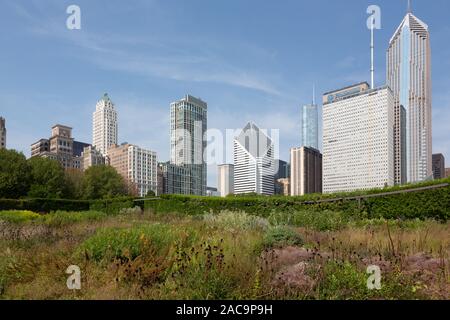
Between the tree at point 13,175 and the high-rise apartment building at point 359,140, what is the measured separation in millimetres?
56302

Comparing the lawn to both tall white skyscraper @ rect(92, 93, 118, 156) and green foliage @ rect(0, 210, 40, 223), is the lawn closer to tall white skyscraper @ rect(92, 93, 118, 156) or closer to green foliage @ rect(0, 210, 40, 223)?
green foliage @ rect(0, 210, 40, 223)

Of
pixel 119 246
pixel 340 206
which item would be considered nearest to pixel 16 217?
pixel 119 246

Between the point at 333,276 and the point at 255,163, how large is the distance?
50.6 meters

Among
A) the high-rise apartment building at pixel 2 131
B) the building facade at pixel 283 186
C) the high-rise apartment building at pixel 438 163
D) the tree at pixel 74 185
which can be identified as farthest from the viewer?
the building facade at pixel 283 186

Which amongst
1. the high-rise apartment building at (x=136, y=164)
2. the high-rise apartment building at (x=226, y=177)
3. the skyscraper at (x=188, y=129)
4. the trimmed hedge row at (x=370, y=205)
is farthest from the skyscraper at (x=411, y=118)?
the high-rise apartment building at (x=136, y=164)

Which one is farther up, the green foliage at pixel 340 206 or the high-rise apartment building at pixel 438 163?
the high-rise apartment building at pixel 438 163

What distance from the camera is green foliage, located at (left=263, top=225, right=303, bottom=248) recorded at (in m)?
7.22

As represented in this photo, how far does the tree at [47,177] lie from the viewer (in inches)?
1651

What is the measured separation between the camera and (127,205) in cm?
3136

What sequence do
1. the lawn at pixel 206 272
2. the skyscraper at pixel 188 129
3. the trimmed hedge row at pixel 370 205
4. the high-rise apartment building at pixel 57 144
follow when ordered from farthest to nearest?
the high-rise apartment building at pixel 57 144 → the skyscraper at pixel 188 129 → the trimmed hedge row at pixel 370 205 → the lawn at pixel 206 272

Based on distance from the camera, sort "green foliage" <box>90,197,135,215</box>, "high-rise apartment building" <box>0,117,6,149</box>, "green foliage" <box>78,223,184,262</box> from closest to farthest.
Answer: "green foliage" <box>78,223,184,262</box>
"green foliage" <box>90,197,135,215</box>
"high-rise apartment building" <box>0,117,6,149</box>

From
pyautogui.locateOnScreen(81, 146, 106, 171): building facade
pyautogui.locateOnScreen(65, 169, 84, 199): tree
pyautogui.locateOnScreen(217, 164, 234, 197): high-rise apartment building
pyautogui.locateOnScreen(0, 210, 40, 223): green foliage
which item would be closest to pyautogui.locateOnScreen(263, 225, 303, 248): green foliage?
pyautogui.locateOnScreen(0, 210, 40, 223): green foliage

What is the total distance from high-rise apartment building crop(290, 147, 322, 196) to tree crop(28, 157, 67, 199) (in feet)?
203

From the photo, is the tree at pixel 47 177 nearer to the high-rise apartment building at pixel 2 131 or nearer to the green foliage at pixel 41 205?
the green foliage at pixel 41 205
